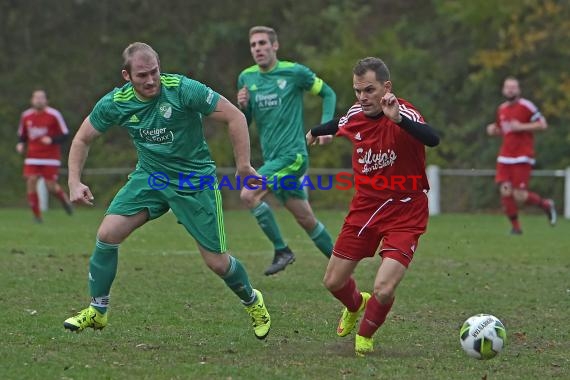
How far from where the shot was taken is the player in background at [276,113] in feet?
33.3

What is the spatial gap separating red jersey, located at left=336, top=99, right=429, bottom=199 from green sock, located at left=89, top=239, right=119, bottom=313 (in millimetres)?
1589

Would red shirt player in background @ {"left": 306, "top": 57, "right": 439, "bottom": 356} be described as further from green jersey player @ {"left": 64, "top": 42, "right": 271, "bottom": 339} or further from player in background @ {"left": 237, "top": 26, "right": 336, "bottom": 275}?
player in background @ {"left": 237, "top": 26, "right": 336, "bottom": 275}

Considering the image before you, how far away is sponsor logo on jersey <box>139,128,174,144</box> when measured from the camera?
6.61 meters

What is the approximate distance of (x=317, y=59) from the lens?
81.0 feet

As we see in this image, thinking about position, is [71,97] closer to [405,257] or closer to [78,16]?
[78,16]

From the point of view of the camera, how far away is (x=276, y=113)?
1034 cm

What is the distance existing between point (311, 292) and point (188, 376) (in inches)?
142

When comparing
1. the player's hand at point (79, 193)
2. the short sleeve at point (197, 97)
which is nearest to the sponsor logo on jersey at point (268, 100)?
the short sleeve at point (197, 97)

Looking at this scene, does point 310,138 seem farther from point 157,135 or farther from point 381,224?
point 157,135

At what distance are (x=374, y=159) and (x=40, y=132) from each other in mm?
11674

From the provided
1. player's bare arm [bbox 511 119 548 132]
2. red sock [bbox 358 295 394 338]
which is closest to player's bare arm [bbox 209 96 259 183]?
red sock [bbox 358 295 394 338]

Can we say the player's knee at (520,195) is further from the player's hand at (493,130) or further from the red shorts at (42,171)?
the red shorts at (42,171)

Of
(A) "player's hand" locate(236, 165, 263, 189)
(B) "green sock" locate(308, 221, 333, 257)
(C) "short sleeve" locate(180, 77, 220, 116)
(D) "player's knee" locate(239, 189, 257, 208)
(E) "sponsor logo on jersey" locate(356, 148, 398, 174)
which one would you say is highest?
(C) "short sleeve" locate(180, 77, 220, 116)

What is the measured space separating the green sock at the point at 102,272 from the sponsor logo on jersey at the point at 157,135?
682 mm
